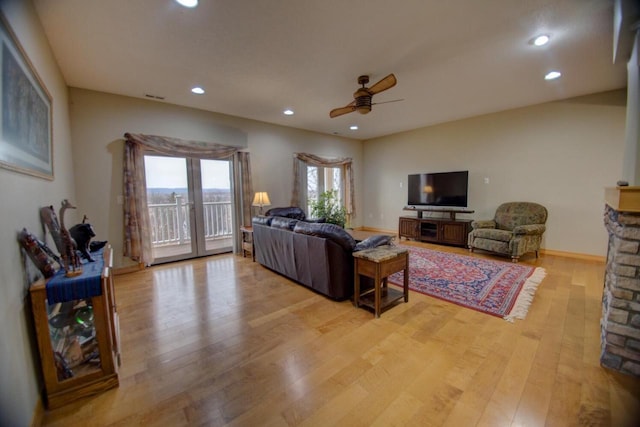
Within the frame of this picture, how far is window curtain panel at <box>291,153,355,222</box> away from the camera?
229 inches

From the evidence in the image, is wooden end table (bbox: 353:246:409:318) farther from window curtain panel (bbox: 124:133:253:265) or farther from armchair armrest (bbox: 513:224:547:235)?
window curtain panel (bbox: 124:133:253:265)

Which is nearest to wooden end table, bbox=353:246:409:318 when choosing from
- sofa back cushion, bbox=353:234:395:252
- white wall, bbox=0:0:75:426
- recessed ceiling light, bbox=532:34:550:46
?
sofa back cushion, bbox=353:234:395:252

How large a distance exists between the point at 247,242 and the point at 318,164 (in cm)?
268

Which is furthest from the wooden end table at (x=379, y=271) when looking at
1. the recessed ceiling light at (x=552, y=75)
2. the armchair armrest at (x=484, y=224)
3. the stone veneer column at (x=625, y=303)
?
the recessed ceiling light at (x=552, y=75)

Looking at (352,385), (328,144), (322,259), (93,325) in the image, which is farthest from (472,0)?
(328,144)

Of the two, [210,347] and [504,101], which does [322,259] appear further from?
[504,101]

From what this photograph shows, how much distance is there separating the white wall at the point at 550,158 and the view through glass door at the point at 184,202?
4725 mm

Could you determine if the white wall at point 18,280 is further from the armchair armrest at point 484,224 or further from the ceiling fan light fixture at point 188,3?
the armchair armrest at point 484,224

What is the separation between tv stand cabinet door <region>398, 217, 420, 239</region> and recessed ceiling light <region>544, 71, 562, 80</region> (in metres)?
3.19

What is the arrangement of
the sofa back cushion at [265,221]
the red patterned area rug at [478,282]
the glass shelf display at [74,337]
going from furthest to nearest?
the sofa back cushion at [265,221], the red patterned area rug at [478,282], the glass shelf display at [74,337]

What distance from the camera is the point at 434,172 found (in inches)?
234

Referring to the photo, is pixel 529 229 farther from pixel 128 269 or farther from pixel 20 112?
pixel 128 269

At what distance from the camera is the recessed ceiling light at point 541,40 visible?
2.44 meters

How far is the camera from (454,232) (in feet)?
17.0
